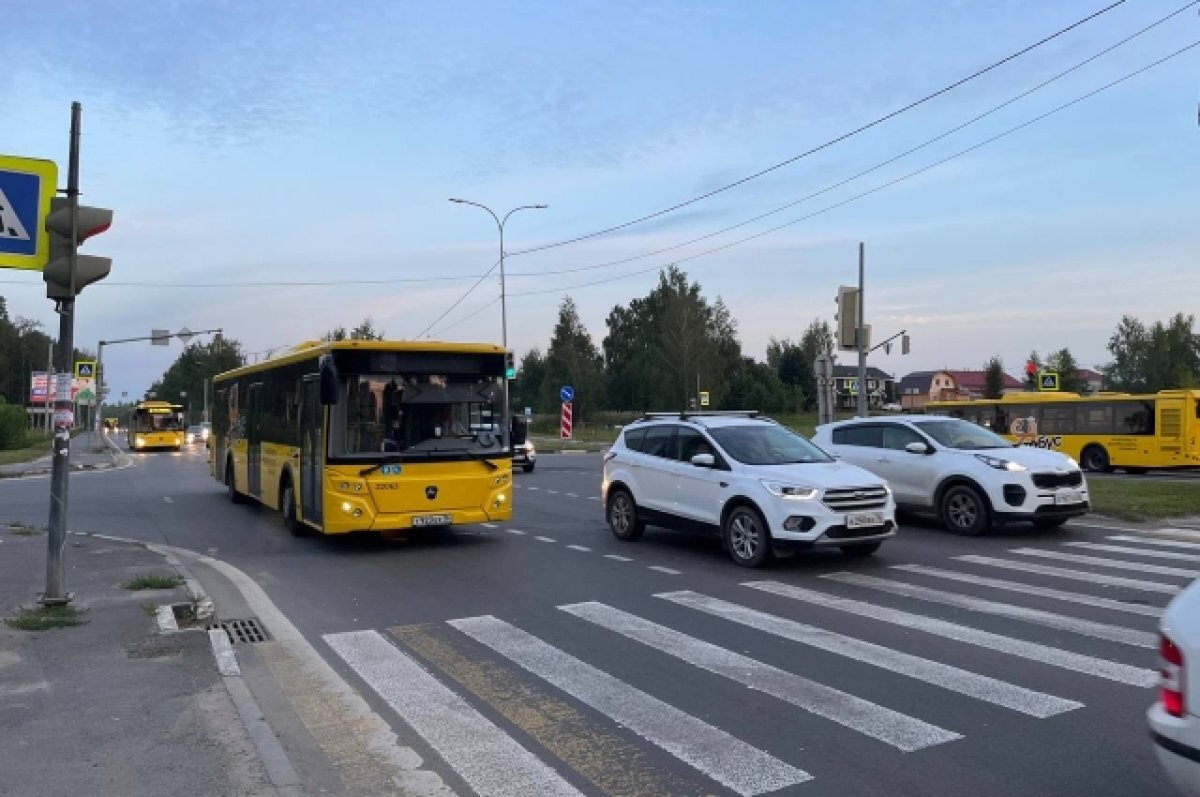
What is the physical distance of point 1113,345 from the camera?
101688 mm

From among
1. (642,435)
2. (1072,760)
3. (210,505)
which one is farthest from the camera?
(210,505)

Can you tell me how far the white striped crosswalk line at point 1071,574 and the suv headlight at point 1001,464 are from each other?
206 cm

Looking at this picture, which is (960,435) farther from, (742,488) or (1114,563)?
(742,488)

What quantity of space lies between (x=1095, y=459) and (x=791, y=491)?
2480 cm

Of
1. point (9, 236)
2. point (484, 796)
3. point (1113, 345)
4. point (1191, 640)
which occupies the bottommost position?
point (484, 796)

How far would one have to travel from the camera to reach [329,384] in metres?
12.2

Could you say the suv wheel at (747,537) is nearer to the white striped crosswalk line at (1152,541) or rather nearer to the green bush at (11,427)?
the white striped crosswalk line at (1152,541)

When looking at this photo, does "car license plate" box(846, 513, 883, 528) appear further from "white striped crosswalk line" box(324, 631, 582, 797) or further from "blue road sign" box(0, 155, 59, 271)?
"blue road sign" box(0, 155, 59, 271)

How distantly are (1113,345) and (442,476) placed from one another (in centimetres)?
10539

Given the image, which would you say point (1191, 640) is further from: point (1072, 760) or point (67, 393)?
point (67, 393)

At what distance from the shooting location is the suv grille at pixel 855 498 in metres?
10.7

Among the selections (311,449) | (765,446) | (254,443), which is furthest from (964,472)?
(254,443)

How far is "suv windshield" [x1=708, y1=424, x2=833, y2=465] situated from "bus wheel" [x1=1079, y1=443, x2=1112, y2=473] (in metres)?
22.7

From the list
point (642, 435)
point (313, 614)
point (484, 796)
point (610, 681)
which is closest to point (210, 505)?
point (642, 435)
